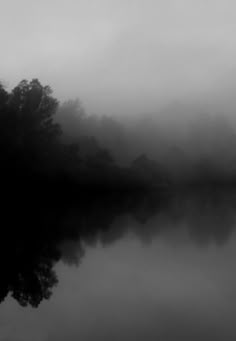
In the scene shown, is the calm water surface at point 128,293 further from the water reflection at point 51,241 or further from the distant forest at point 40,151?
the distant forest at point 40,151

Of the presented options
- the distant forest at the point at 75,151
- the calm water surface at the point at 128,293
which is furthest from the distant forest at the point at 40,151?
the calm water surface at the point at 128,293

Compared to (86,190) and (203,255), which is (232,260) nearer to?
(203,255)

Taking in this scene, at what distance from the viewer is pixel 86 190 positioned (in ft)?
271

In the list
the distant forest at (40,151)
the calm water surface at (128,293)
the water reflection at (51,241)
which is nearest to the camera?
the calm water surface at (128,293)

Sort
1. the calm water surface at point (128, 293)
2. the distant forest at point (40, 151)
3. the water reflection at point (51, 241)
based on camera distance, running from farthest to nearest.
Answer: the distant forest at point (40, 151) → the water reflection at point (51, 241) → the calm water surface at point (128, 293)

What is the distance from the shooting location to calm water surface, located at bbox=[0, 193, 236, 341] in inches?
353

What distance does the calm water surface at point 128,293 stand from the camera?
353 inches

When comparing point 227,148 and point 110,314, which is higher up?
point 227,148

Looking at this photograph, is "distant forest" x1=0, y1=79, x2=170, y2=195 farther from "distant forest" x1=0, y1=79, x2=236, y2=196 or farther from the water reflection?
the water reflection

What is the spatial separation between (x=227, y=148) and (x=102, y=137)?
74.1m

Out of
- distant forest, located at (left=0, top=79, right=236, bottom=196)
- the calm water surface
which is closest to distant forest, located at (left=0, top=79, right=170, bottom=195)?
distant forest, located at (left=0, top=79, right=236, bottom=196)

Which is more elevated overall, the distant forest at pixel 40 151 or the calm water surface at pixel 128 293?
the distant forest at pixel 40 151

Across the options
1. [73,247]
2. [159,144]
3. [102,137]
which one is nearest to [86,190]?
[102,137]

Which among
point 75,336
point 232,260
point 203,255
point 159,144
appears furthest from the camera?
point 159,144
